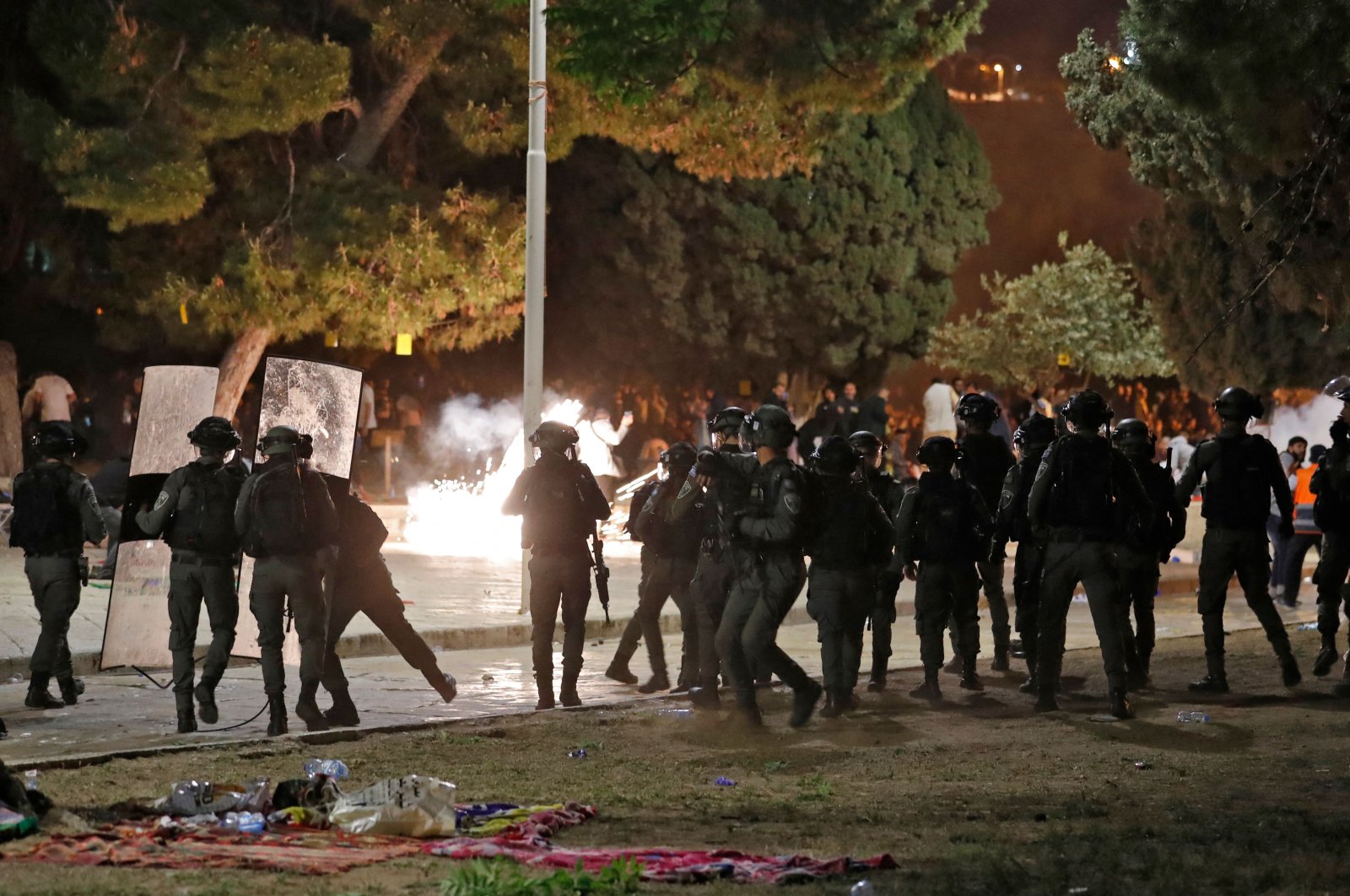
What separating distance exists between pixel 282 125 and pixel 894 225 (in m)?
17.1

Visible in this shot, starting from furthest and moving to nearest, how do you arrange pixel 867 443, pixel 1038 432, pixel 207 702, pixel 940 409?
1. pixel 940 409
2. pixel 867 443
3. pixel 1038 432
4. pixel 207 702

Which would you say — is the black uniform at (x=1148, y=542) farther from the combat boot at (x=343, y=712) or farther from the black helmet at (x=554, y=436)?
the combat boot at (x=343, y=712)

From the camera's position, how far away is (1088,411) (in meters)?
10.3

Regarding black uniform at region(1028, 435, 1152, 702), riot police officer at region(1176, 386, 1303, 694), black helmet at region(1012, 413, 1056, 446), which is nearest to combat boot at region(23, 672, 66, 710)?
black uniform at region(1028, 435, 1152, 702)

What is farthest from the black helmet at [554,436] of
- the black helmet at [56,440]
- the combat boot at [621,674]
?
the black helmet at [56,440]

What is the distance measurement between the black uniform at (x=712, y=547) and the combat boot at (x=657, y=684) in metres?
0.59

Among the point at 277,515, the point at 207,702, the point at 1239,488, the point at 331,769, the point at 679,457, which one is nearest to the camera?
the point at 331,769

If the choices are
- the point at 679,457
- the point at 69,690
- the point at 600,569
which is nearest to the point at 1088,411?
the point at 679,457

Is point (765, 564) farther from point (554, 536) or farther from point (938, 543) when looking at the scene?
point (938, 543)

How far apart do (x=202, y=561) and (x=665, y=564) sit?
3000 mm

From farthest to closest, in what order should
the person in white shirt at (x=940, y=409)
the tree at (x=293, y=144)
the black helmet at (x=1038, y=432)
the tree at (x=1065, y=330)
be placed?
1. the tree at (x=1065, y=330)
2. the person in white shirt at (x=940, y=409)
3. the tree at (x=293, y=144)
4. the black helmet at (x=1038, y=432)

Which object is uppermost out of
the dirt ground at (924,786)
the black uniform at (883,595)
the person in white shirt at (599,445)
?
the person in white shirt at (599,445)

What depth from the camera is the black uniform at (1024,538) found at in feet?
36.1

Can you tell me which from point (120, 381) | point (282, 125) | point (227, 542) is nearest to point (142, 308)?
point (282, 125)
